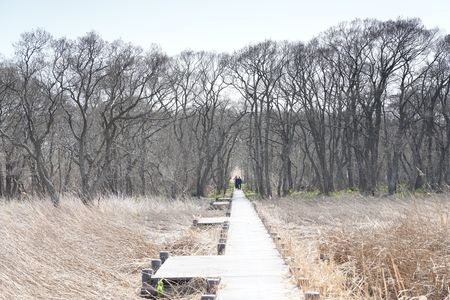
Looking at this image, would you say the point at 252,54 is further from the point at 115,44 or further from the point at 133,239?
the point at 133,239

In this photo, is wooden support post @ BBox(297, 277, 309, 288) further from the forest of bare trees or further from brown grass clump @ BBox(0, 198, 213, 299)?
the forest of bare trees

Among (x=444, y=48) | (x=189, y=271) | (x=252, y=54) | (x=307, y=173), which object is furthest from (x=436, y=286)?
(x=307, y=173)

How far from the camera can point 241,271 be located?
779cm

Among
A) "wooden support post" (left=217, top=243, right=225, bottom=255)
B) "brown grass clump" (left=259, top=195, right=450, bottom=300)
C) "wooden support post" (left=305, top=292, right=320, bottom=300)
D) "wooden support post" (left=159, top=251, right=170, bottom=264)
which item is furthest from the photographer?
"wooden support post" (left=217, top=243, right=225, bottom=255)

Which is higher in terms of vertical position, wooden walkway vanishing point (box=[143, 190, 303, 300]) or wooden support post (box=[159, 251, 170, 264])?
wooden support post (box=[159, 251, 170, 264])

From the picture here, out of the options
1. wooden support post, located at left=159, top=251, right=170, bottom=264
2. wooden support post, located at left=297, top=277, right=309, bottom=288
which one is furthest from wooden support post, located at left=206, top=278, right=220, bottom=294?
wooden support post, located at left=159, top=251, right=170, bottom=264

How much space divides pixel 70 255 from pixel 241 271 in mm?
2775

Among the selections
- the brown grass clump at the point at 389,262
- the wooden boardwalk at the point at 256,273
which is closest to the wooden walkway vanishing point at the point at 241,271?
the wooden boardwalk at the point at 256,273

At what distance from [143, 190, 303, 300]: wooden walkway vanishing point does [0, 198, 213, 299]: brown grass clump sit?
0.68m

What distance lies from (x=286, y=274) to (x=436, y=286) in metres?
2.22

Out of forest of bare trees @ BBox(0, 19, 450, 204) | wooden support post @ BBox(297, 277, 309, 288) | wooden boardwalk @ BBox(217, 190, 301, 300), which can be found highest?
forest of bare trees @ BBox(0, 19, 450, 204)

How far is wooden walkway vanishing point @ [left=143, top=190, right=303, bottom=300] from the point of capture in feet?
21.1

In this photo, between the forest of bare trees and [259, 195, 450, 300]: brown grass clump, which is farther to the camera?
the forest of bare trees

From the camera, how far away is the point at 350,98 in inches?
1284
